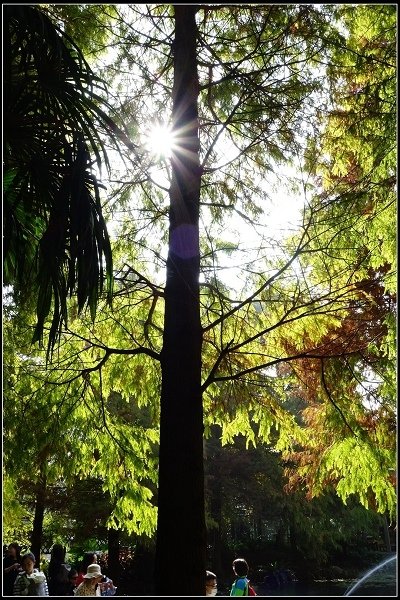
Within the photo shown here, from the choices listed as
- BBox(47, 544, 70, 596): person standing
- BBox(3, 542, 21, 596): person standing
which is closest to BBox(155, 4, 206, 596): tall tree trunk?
BBox(3, 542, 21, 596): person standing

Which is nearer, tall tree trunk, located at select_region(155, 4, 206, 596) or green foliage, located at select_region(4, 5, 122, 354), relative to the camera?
green foliage, located at select_region(4, 5, 122, 354)

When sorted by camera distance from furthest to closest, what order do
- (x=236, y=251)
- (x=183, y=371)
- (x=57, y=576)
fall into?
1. (x=57, y=576)
2. (x=236, y=251)
3. (x=183, y=371)

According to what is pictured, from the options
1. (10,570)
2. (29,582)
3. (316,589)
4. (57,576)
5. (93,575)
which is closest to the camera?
(29,582)

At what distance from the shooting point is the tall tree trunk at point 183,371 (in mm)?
3088

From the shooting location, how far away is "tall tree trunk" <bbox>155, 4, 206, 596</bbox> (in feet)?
10.1

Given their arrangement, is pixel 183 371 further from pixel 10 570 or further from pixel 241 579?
pixel 10 570

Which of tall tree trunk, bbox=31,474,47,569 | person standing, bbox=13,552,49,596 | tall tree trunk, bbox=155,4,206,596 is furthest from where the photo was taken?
tall tree trunk, bbox=31,474,47,569

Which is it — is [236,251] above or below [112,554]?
above

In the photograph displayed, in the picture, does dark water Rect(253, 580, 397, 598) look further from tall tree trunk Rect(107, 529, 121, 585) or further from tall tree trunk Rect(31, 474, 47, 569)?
tall tree trunk Rect(31, 474, 47, 569)

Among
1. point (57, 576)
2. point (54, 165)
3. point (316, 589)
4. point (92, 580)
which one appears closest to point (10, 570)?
point (57, 576)

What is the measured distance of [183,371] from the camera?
3426mm

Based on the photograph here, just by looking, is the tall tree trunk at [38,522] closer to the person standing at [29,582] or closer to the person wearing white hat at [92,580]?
the person wearing white hat at [92,580]

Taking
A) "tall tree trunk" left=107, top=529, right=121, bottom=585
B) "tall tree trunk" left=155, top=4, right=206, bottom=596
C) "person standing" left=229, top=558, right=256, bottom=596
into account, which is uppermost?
"tall tree trunk" left=155, top=4, right=206, bottom=596

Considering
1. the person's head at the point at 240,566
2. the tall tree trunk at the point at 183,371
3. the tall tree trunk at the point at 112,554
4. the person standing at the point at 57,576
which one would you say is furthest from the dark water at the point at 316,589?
the tall tree trunk at the point at 183,371
